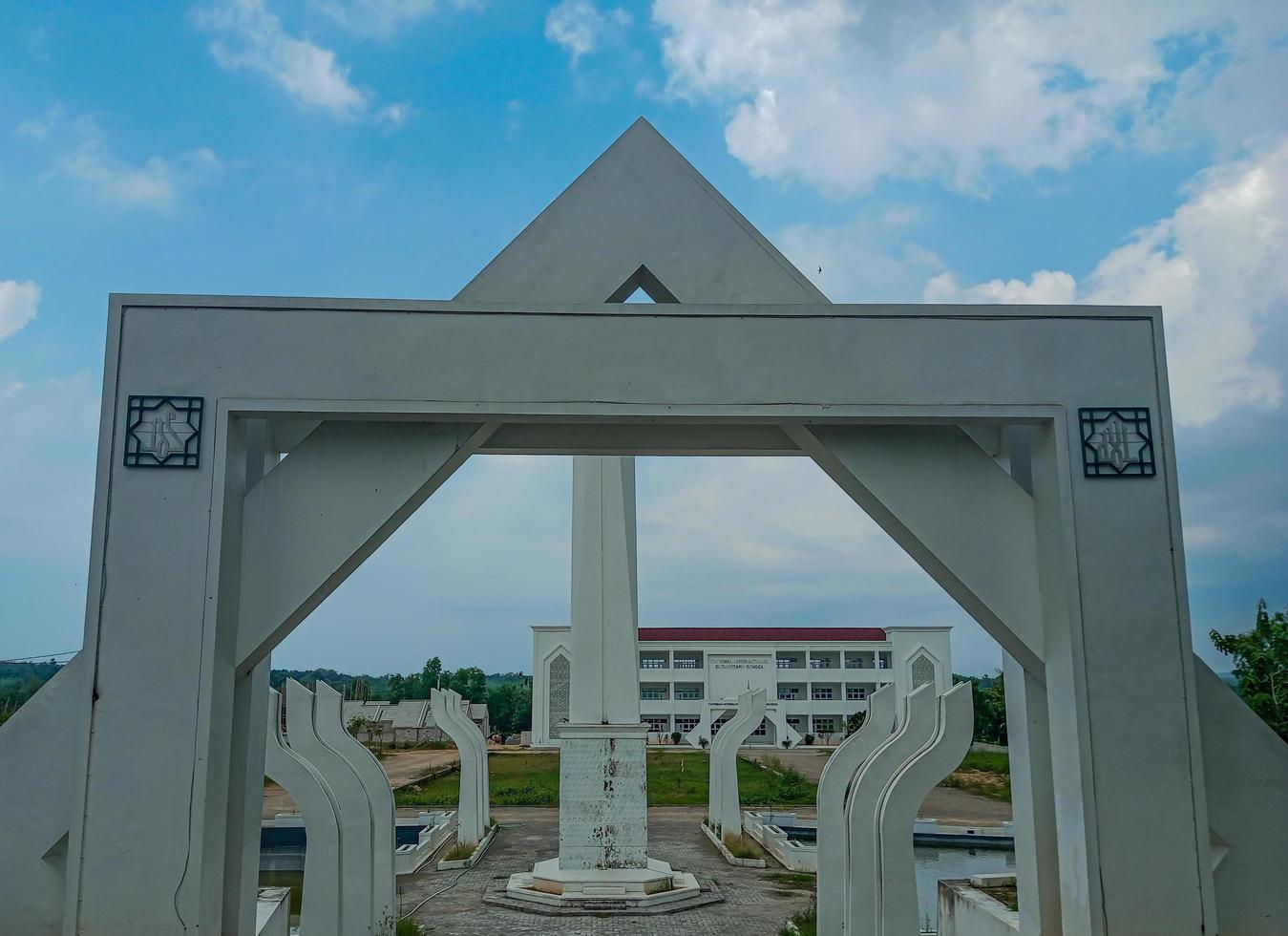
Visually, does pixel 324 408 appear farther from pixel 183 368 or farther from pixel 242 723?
pixel 242 723

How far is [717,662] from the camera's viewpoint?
150 feet

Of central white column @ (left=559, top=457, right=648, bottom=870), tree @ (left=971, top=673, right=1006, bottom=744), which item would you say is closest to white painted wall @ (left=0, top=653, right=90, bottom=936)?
central white column @ (left=559, top=457, right=648, bottom=870)

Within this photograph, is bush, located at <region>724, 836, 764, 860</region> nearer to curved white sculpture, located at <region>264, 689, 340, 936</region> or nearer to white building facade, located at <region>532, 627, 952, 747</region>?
curved white sculpture, located at <region>264, 689, 340, 936</region>

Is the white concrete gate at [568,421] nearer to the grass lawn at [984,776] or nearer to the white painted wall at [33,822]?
the white painted wall at [33,822]

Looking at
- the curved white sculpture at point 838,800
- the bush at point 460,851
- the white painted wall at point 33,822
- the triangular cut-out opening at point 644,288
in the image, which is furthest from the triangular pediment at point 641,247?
the bush at point 460,851

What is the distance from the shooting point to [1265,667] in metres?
8.58

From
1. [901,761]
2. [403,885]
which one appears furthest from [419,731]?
[901,761]

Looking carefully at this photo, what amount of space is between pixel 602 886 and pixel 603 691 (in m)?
2.38

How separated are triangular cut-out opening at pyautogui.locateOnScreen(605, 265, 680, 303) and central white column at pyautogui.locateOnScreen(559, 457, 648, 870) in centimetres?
775

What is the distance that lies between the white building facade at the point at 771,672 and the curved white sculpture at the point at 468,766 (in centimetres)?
2471

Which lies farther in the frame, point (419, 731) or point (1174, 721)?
point (419, 731)

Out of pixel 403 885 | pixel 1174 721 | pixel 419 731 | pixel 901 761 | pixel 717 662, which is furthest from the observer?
pixel 717 662

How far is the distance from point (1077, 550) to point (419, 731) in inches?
1561

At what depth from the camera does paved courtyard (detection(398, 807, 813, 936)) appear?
1082 centimetres
